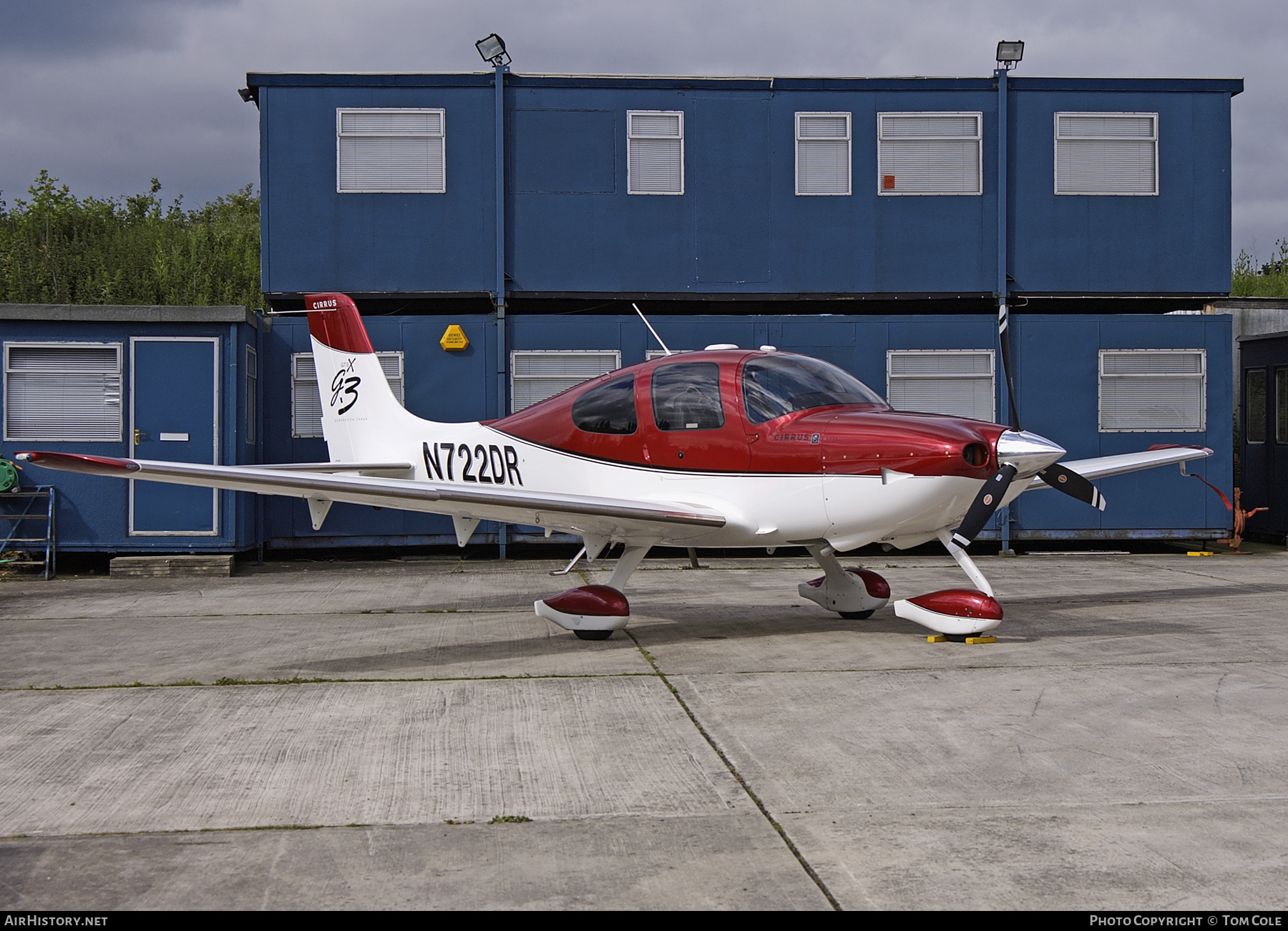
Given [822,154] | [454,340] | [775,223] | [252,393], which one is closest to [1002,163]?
[822,154]

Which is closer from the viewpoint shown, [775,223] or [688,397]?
[688,397]

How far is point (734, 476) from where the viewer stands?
24.2ft

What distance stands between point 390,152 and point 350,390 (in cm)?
522

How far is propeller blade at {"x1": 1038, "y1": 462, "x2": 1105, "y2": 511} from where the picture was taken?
694 cm

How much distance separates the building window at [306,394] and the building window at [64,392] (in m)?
2.07

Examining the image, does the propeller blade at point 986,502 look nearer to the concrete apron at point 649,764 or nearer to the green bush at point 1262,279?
the concrete apron at point 649,764

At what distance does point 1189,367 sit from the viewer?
14227mm

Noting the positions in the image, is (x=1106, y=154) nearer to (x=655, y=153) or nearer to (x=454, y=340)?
(x=655, y=153)

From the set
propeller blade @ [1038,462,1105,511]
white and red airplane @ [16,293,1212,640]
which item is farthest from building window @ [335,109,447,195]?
propeller blade @ [1038,462,1105,511]

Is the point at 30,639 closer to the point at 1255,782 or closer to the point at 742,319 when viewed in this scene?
the point at 1255,782

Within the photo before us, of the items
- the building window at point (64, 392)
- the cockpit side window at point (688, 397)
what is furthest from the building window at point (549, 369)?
the cockpit side window at point (688, 397)

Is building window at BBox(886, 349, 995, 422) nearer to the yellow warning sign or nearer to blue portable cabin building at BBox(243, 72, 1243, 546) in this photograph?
blue portable cabin building at BBox(243, 72, 1243, 546)

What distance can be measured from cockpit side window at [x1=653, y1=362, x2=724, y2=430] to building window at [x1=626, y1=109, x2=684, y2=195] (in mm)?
7154

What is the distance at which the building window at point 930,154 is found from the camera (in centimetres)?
1434
